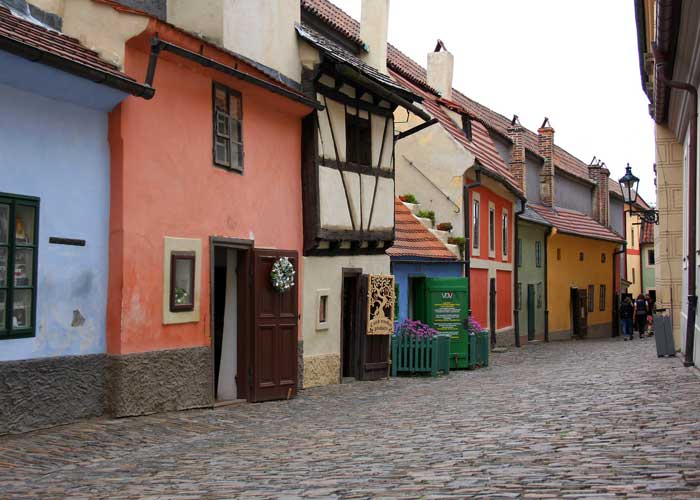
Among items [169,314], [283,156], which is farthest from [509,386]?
[169,314]

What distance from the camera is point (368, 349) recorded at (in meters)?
19.7

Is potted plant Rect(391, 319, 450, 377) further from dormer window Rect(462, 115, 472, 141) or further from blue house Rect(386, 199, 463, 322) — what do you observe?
dormer window Rect(462, 115, 472, 141)

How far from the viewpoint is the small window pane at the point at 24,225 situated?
1066 centimetres

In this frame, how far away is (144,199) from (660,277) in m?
14.1

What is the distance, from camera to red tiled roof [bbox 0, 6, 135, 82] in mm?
9953

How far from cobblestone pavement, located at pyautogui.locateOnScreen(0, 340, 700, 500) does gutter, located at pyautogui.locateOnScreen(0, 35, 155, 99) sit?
12.3 ft

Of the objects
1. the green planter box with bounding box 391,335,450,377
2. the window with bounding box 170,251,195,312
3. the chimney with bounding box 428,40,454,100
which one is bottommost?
the green planter box with bounding box 391,335,450,377

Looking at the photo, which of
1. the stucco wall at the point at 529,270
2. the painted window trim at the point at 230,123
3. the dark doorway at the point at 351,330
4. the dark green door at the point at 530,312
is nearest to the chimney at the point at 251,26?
the painted window trim at the point at 230,123

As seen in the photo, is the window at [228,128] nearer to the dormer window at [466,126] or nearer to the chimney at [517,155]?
the dormer window at [466,126]

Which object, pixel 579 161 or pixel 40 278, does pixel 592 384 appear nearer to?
pixel 40 278

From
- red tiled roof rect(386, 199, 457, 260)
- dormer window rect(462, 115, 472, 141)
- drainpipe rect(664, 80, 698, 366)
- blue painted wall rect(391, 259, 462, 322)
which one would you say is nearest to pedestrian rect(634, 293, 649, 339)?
dormer window rect(462, 115, 472, 141)

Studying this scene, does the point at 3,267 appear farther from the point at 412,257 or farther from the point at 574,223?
the point at 574,223

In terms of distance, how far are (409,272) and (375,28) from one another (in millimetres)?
5535

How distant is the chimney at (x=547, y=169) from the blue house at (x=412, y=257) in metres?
19.7
